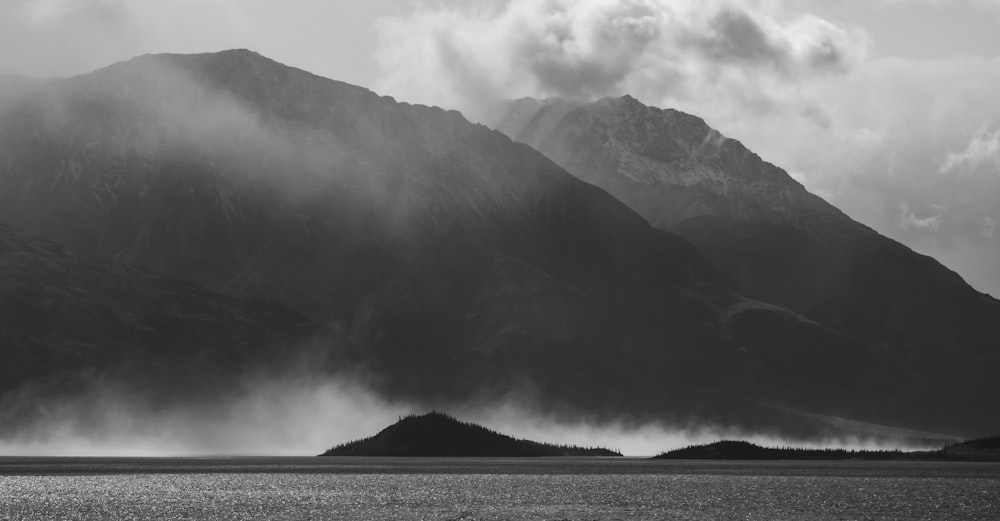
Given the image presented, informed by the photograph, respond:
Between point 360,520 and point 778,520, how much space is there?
55243 millimetres

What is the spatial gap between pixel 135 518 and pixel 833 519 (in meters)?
93.6

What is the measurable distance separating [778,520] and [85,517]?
305 feet

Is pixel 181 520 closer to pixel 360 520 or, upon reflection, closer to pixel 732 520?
pixel 360 520

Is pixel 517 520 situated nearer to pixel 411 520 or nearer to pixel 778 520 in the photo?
pixel 411 520

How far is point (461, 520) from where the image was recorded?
195 metres

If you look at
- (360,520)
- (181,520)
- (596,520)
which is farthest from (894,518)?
(181,520)

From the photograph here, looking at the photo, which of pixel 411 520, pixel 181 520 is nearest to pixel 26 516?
pixel 181 520

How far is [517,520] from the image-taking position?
198 meters

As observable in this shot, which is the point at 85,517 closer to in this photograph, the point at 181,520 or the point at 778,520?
the point at 181,520

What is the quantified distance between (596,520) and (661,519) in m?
8.95

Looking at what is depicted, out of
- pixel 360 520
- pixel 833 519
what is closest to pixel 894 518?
pixel 833 519

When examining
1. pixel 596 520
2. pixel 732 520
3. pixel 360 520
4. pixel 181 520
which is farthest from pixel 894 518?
pixel 181 520

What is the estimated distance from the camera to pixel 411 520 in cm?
19538

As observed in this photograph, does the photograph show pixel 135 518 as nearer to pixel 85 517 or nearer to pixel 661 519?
pixel 85 517
